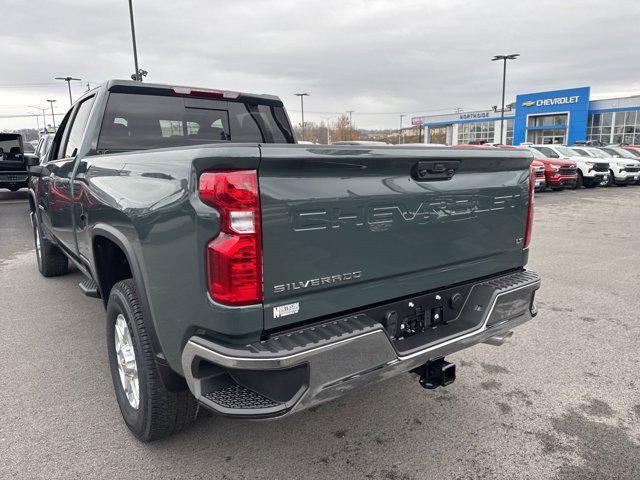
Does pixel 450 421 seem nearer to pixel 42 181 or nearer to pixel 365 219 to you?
pixel 365 219

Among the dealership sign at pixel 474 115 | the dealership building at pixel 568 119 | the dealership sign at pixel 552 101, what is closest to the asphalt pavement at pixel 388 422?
the dealership building at pixel 568 119

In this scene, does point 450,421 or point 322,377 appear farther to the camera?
point 450,421

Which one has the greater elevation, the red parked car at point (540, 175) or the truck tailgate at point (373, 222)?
the truck tailgate at point (373, 222)

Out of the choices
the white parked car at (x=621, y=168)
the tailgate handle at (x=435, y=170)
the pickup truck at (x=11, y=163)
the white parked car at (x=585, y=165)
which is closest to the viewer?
the tailgate handle at (x=435, y=170)

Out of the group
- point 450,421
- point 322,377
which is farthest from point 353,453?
point 322,377

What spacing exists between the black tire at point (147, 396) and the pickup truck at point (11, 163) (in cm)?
1457

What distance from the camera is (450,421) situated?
3055mm

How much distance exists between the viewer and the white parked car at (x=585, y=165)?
19.8 metres

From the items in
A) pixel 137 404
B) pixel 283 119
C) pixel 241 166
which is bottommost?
pixel 137 404

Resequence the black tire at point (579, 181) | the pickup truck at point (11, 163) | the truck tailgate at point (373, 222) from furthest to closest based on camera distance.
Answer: the black tire at point (579, 181)
the pickup truck at point (11, 163)
the truck tailgate at point (373, 222)

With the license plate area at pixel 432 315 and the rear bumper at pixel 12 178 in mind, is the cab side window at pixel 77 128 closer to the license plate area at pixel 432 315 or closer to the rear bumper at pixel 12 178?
the license plate area at pixel 432 315

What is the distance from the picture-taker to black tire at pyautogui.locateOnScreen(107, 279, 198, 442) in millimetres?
2525

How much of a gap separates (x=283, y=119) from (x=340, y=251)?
108 inches

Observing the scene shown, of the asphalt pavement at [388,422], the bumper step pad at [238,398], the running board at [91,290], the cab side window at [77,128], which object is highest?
the cab side window at [77,128]
